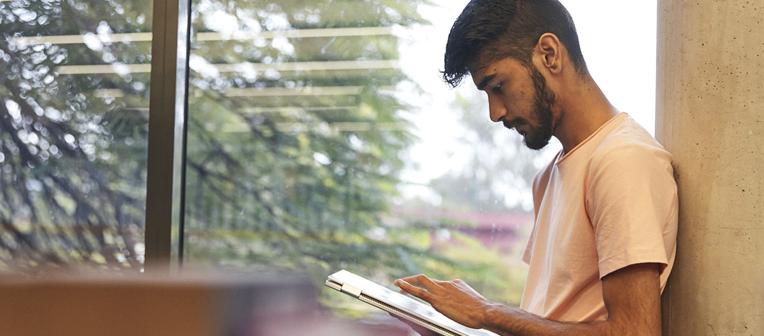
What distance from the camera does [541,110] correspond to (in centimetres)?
127

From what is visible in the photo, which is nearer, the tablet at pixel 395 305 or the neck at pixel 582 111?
the tablet at pixel 395 305

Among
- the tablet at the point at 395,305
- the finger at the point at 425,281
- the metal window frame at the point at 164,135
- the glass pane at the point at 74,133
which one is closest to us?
the tablet at the point at 395,305

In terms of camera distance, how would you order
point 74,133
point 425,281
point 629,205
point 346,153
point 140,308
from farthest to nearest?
1. point 74,133
2. point 346,153
3. point 140,308
4. point 425,281
5. point 629,205

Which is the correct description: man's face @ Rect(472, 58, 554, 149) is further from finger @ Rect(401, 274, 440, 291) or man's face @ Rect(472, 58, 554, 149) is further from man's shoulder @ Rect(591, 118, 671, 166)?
finger @ Rect(401, 274, 440, 291)

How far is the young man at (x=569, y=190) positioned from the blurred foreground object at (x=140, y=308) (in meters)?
0.26

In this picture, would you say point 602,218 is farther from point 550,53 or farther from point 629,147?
point 550,53

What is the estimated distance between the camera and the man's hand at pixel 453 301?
1.16 m

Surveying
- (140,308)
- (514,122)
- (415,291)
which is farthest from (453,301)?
(140,308)

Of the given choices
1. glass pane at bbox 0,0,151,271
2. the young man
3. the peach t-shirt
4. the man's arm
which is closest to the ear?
the young man

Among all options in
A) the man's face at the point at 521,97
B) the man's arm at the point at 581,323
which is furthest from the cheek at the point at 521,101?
the man's arm at the point at 581,323

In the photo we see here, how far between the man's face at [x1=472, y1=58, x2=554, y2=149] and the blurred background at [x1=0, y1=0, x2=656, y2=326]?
62 cm

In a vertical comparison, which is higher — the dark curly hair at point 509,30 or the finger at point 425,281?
the dark curly hair at point 509,30

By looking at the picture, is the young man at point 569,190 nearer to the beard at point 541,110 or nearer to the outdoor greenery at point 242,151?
the beard at point 541,110

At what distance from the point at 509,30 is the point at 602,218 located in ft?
1.02
